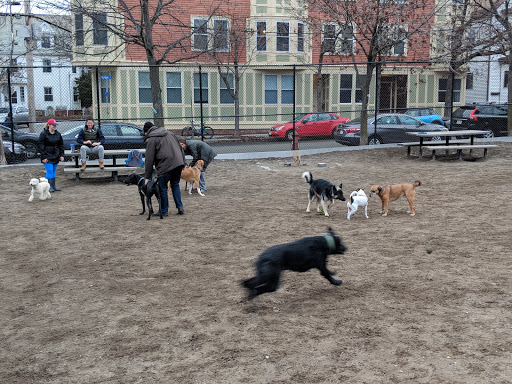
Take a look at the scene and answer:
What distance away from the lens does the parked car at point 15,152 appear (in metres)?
17.1

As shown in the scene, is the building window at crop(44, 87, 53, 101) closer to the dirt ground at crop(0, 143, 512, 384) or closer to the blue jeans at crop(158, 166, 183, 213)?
the dirt ground at crop(0, 143, 512, 384)

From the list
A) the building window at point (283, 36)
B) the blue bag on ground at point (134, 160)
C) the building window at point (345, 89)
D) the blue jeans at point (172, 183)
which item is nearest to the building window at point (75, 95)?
the building window at point (283, 36)

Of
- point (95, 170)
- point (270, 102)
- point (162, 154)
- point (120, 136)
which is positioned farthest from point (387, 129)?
point (162, 154)

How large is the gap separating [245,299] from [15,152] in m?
14.2

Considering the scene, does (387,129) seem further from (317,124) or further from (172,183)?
(172,183)

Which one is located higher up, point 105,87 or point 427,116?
point 105,87

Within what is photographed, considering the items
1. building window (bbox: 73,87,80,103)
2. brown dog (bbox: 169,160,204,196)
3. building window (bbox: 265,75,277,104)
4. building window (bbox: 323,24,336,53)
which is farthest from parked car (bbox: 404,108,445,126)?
building window (bbox: 73,87,80,103)

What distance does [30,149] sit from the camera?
63.2 ft

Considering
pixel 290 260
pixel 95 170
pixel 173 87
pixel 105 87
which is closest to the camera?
pixel 290 260

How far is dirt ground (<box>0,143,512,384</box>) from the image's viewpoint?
403 centimetres

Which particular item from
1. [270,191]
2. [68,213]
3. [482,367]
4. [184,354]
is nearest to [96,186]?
[68,213]

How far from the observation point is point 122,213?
9992 millimetres

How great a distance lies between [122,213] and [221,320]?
18.3 ft

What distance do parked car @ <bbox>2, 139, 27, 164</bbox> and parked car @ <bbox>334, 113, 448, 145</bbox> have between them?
1096 centimetres
